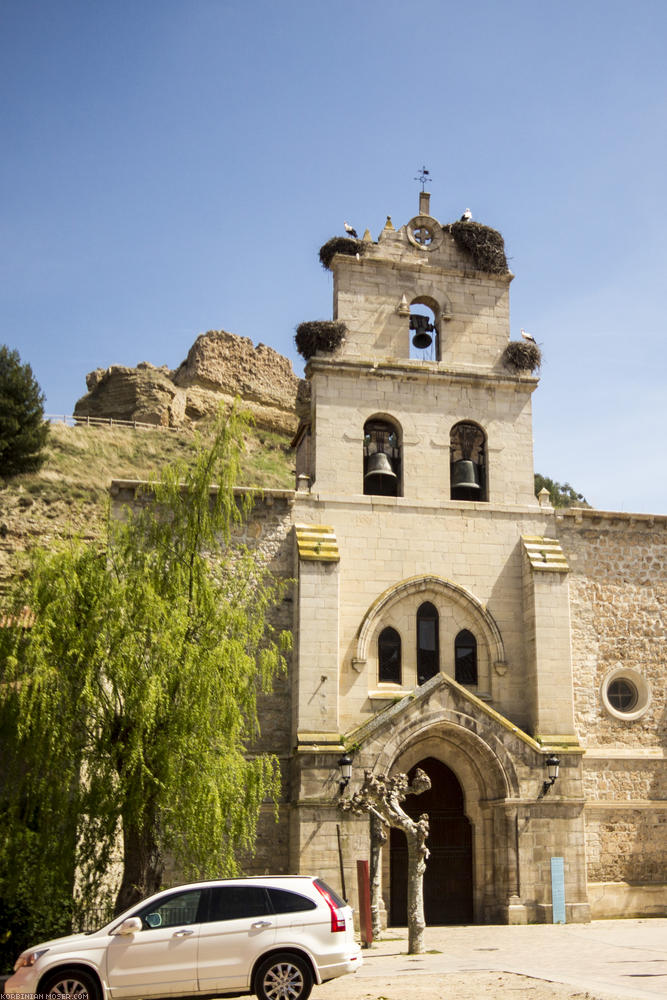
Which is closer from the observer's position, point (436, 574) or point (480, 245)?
point (436, 574)

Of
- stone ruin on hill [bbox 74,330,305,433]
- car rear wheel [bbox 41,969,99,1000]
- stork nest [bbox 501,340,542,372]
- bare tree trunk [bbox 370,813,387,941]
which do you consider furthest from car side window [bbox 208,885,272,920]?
stone ruin on hill [bbox 74,330,305,433]

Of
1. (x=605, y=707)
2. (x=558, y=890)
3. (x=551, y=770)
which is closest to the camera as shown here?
(x=558, y=890)

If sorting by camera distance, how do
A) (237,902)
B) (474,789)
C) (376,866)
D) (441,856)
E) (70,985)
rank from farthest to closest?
(441,856), (474,789), (376,866), (237,902), (70,985)

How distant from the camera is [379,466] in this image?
19.9 meters

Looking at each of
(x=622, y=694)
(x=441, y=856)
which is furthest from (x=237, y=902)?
(x=622, y=694)

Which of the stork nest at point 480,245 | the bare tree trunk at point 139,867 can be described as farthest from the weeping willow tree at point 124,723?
the stork nest at point 480,245

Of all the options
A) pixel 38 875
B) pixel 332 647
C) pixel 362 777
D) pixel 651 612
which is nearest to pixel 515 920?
pixel 362 777

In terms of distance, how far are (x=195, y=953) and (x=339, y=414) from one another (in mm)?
12041

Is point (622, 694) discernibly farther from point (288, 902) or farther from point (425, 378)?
point (288, 902)

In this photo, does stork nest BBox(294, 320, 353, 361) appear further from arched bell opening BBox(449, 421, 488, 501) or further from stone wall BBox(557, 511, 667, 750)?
stone wall BBox(557, 511, 667, 750)

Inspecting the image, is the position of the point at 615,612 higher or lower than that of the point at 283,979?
higher

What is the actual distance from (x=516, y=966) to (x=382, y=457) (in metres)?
10.4

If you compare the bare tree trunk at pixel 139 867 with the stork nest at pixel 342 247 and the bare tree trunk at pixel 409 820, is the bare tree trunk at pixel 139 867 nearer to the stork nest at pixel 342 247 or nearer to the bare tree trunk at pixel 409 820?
the bare tree trunk at pixel 409 820

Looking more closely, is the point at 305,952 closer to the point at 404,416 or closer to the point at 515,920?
the point at 515,920
